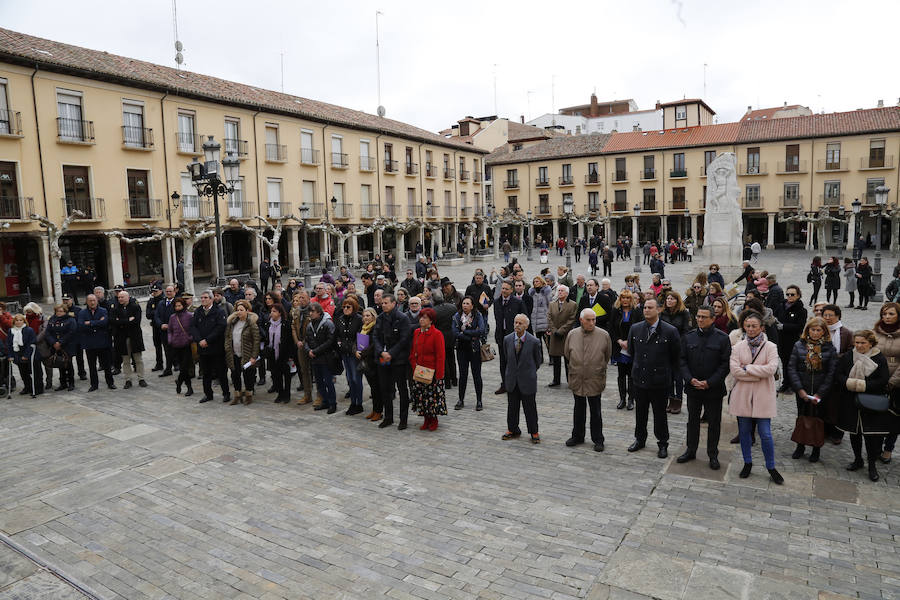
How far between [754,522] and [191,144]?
98.5 feet

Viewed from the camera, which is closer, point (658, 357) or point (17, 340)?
point (658, 357)

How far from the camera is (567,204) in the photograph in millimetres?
26766

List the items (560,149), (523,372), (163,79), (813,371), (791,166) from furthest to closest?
(560,149) < (791,166) < (163,79) < (523,372) < (813,371)

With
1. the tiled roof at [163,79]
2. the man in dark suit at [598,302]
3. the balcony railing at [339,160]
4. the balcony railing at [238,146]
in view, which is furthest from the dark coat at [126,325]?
the balcony railing at [339,160]

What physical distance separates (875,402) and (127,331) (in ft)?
34.1

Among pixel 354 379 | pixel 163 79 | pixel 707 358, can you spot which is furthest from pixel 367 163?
pixel 707 358

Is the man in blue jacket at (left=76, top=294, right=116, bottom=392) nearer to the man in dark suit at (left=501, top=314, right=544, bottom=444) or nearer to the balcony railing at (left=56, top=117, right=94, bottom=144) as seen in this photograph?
the man in dark suit at (left=501, top=314, right=544, bottom=444)

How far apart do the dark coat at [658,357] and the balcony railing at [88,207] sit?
2528 centimetres

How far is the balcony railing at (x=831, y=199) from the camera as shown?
4406 cm

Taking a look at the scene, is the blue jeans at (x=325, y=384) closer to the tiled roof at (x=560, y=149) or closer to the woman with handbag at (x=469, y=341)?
the woman with handbag at (x=469, y=341)

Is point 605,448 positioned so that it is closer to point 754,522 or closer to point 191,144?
point 754,522

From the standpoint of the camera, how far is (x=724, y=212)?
20891 millimetres

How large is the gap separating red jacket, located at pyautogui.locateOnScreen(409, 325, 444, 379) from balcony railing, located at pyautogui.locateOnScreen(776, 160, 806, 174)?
46.2 m

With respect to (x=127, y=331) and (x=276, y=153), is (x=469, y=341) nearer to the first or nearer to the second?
(x=127, y=331)
